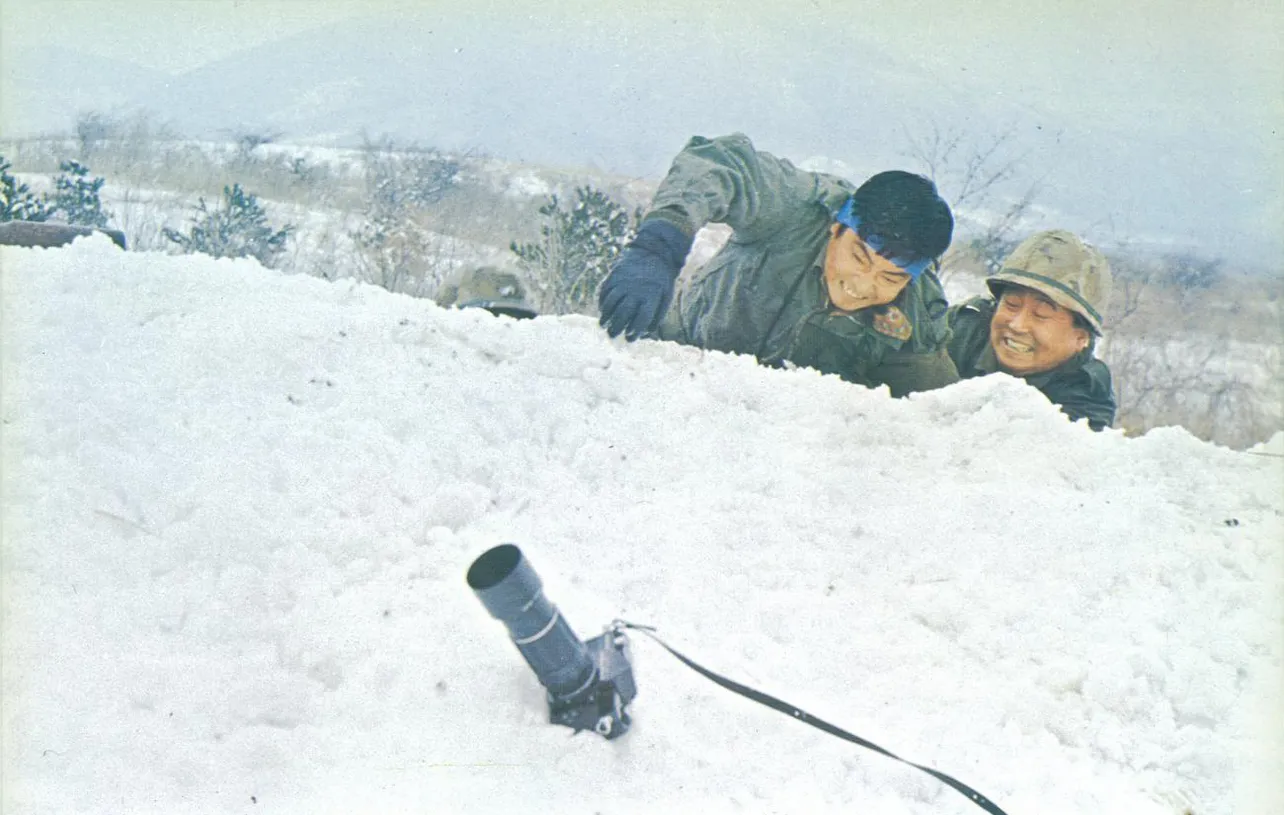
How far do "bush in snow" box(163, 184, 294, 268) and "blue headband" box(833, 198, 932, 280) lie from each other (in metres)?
11.9

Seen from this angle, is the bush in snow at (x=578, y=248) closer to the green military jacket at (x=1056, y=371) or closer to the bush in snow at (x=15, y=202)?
the bush in snow at (x=15, y=202)

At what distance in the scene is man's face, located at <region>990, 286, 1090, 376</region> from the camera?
4.11 metres

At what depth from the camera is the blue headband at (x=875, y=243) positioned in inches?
136

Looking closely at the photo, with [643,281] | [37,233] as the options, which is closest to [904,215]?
[643,281]

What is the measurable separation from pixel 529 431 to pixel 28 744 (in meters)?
1.26

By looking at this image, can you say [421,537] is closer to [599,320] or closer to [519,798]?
[519,798]

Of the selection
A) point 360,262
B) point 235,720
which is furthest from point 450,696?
point 360,262

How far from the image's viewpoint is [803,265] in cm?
377

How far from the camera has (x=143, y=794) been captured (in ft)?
4.47

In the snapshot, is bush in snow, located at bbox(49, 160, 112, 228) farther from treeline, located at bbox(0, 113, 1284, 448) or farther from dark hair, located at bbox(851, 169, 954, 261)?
dark hair, located at bbox(851, 169, 954, 261)

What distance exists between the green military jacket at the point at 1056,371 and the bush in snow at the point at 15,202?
10.4 m

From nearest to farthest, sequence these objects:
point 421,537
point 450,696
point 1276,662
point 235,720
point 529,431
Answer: point 235,720 < point 450,696 < point 421,537 < point 1276,662 < point 529,431

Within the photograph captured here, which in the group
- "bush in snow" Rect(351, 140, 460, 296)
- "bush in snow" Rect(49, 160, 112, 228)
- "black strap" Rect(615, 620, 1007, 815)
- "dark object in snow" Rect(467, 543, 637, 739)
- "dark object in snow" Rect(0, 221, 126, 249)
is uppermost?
"dark object in snow" Rect(467, 543, 637, 739)

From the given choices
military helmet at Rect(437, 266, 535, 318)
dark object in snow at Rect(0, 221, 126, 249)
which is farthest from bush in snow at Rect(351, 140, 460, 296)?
dark object in snow at Rect(0, 221, 126, 249)
